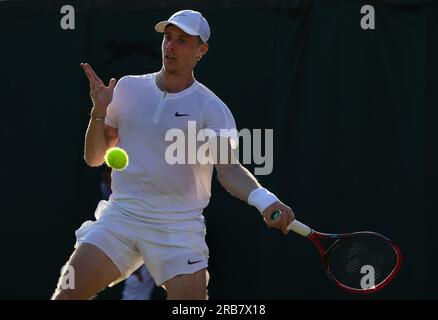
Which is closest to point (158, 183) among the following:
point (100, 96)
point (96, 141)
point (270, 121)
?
point (96, 141)

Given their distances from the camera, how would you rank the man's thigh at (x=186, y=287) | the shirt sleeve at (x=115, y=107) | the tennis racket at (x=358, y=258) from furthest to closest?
the tennis racket at (x=358, y=258)
the shirt sleeve at (x=115, y=107)
the man's thigh at (x=186, y=287)

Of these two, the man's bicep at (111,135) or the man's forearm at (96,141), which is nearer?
the man's forearm at (96,141)

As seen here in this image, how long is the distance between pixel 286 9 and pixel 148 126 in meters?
2.31

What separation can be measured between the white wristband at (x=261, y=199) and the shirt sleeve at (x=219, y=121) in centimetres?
30

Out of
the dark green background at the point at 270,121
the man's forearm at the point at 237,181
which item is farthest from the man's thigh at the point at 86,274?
the dark green background at the point at 270,121

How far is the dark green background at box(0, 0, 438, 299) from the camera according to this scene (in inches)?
237

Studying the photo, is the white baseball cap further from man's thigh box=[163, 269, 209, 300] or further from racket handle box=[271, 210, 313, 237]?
man's thigh box=[163, 269, 209, 300]

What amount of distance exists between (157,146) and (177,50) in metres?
0.44

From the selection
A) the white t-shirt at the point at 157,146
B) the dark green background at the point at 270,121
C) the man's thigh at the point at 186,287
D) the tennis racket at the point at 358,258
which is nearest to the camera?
the man's thigh at the point at 186,287

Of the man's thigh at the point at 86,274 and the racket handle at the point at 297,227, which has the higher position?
the racket handle at the point at 297,227

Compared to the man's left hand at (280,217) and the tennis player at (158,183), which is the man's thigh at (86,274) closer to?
the tennis player at (158,183)

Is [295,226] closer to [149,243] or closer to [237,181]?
[237,181]

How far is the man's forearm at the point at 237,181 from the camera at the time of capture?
4.20 meters

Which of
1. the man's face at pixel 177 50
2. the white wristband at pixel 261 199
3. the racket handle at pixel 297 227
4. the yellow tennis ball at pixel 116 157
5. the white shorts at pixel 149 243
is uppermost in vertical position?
the man's face at pixel 177 50
